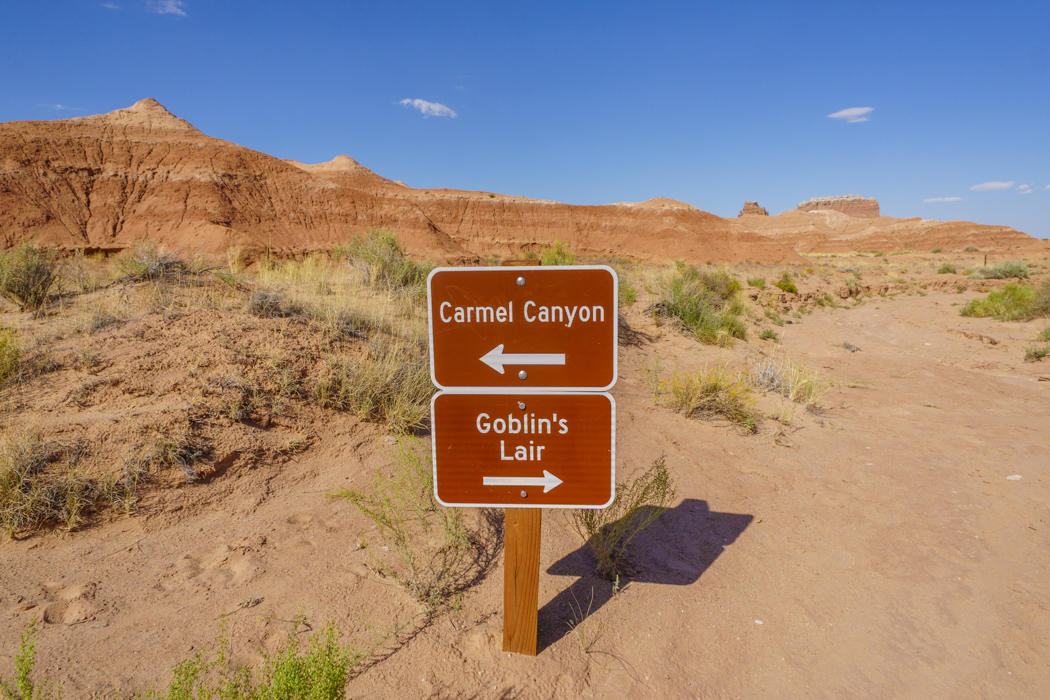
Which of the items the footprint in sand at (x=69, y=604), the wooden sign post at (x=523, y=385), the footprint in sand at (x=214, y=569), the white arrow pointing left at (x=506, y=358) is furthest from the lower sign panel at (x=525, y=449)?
the footprint in sand at (x=69, y=604)

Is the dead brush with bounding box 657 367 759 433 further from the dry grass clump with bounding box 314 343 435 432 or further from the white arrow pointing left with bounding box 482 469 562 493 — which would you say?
the white arrow pointing left with bounding box 482 469 562 493

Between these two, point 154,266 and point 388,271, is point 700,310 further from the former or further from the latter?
point 154,266

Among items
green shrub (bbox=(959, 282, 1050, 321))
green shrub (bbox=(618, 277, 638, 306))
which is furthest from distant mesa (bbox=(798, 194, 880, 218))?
green shrub (bbox=(618, 277, 638, 306))

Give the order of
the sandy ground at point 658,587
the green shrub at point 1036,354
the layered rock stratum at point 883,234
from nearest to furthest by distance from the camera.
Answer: the sandy ground at point 658,587, the green shrub at point 1036,354, the layered rock stratum at point 883,234

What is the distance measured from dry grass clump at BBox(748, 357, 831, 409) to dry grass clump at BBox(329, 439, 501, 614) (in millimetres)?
4815

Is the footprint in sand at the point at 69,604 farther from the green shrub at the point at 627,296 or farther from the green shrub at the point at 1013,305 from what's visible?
the green shrub at the point at 1013,305

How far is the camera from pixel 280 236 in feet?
100

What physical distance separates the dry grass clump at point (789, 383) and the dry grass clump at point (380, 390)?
15.0 feet

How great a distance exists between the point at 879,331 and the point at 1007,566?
40.0 ft

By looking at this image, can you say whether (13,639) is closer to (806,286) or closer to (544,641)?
(544,641)

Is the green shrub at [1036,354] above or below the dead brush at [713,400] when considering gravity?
above

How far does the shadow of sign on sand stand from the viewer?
281 centimetres

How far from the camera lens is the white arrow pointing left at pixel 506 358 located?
6.92 ft

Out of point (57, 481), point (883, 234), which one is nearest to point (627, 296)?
point (57, 481)
